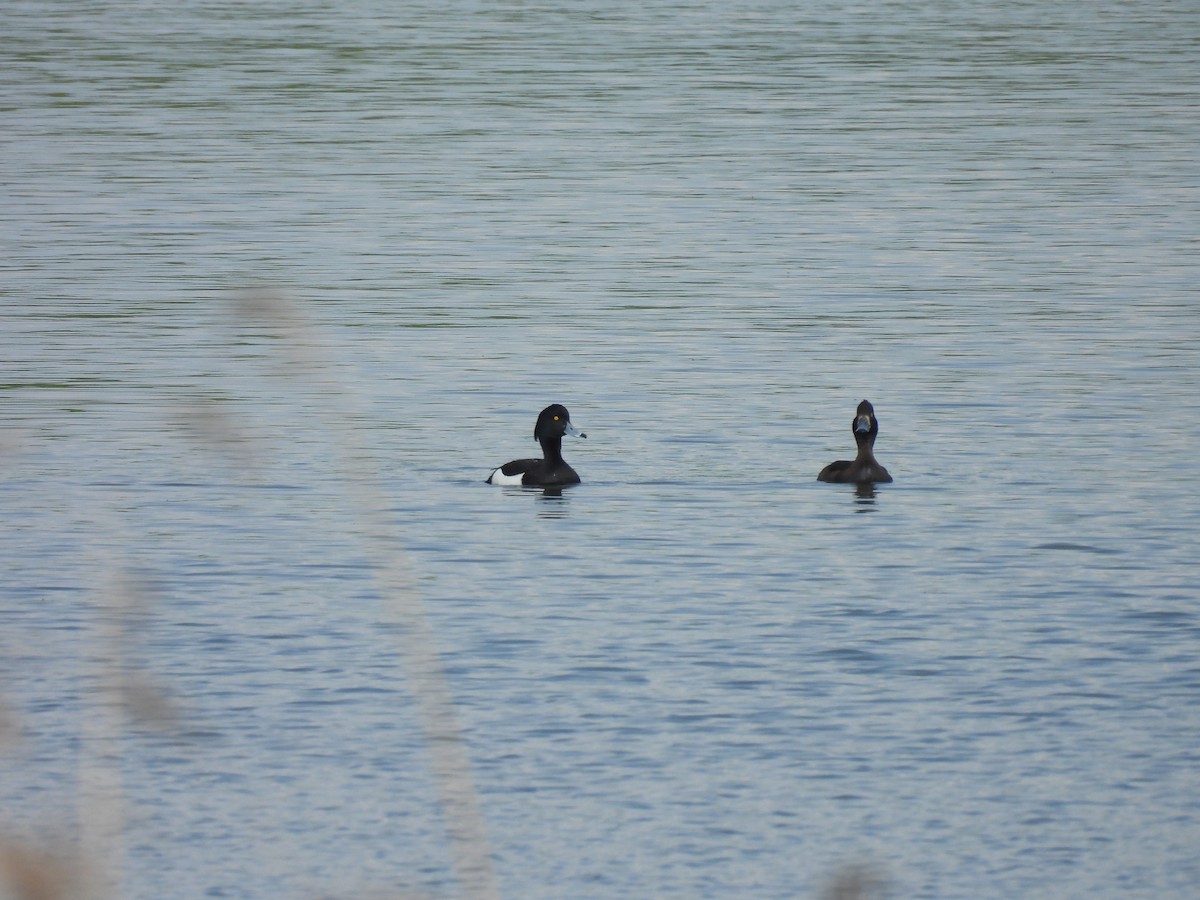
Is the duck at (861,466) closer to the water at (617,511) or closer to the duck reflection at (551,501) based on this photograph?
the water at (617,511)

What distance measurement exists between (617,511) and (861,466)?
1.57 meters

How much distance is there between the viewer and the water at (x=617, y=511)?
891 cm

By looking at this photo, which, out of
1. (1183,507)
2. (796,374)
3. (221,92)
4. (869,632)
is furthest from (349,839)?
(221,92)

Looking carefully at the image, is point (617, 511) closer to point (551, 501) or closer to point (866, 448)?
point (551, 501)

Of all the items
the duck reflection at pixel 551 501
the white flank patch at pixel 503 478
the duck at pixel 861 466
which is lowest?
the duck reflection at pixel 551 501

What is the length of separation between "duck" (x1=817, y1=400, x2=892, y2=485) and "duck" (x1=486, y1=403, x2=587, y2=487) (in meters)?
1.65

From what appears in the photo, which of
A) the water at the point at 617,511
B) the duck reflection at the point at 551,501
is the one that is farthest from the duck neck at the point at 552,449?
the water at the point at 617,511

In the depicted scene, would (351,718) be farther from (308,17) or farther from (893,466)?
(308,17)

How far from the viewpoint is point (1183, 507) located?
1461 centimetres

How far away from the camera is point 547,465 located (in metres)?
15.6

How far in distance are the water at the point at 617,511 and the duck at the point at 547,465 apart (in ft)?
1.10

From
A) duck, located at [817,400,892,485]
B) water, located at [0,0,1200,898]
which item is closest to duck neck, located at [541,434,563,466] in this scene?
water, located at [0,0,1200,898]

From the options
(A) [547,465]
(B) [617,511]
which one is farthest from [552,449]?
(B) [617,511]

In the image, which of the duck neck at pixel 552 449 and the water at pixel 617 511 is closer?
the water at pixel 617 511
